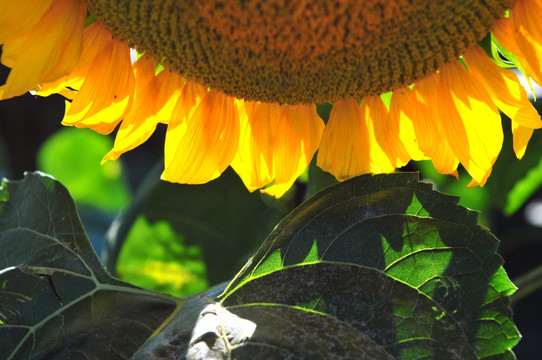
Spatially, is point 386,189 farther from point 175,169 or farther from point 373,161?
point 175,169

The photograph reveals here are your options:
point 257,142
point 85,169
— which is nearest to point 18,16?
point 257,142

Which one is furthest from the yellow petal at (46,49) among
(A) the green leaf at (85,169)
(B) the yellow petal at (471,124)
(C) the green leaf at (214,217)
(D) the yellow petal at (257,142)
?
(A) the green leaf at (85,169)

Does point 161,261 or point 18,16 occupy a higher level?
point 18,16

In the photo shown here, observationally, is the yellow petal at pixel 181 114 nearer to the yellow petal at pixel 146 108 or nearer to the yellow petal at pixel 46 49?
the yellow petal at pixel 146 108

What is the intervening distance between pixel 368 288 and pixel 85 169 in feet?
5.42

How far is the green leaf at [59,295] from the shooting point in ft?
3.09

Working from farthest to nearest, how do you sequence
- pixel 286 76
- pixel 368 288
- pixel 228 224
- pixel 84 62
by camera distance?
pixel 228 224, pixel 84 62, pixel 286 76, pixel 368 288

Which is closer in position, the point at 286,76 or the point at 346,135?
the point at 286,76

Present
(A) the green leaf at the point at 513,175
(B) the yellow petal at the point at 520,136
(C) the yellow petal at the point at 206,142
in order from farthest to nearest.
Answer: (A) the green leaf at the point at 513,175 → (C) the yellow petal at the point at 206,142 → (B) the yellow petal at the point at 520,136

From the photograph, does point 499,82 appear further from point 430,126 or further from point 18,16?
point 18,16

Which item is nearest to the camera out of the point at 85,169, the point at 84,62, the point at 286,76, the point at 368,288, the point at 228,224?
the point at 368,288

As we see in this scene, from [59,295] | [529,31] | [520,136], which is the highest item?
[529,31]

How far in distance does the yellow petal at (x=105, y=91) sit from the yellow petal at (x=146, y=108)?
0.7 inches

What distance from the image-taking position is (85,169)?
2.36 meters
